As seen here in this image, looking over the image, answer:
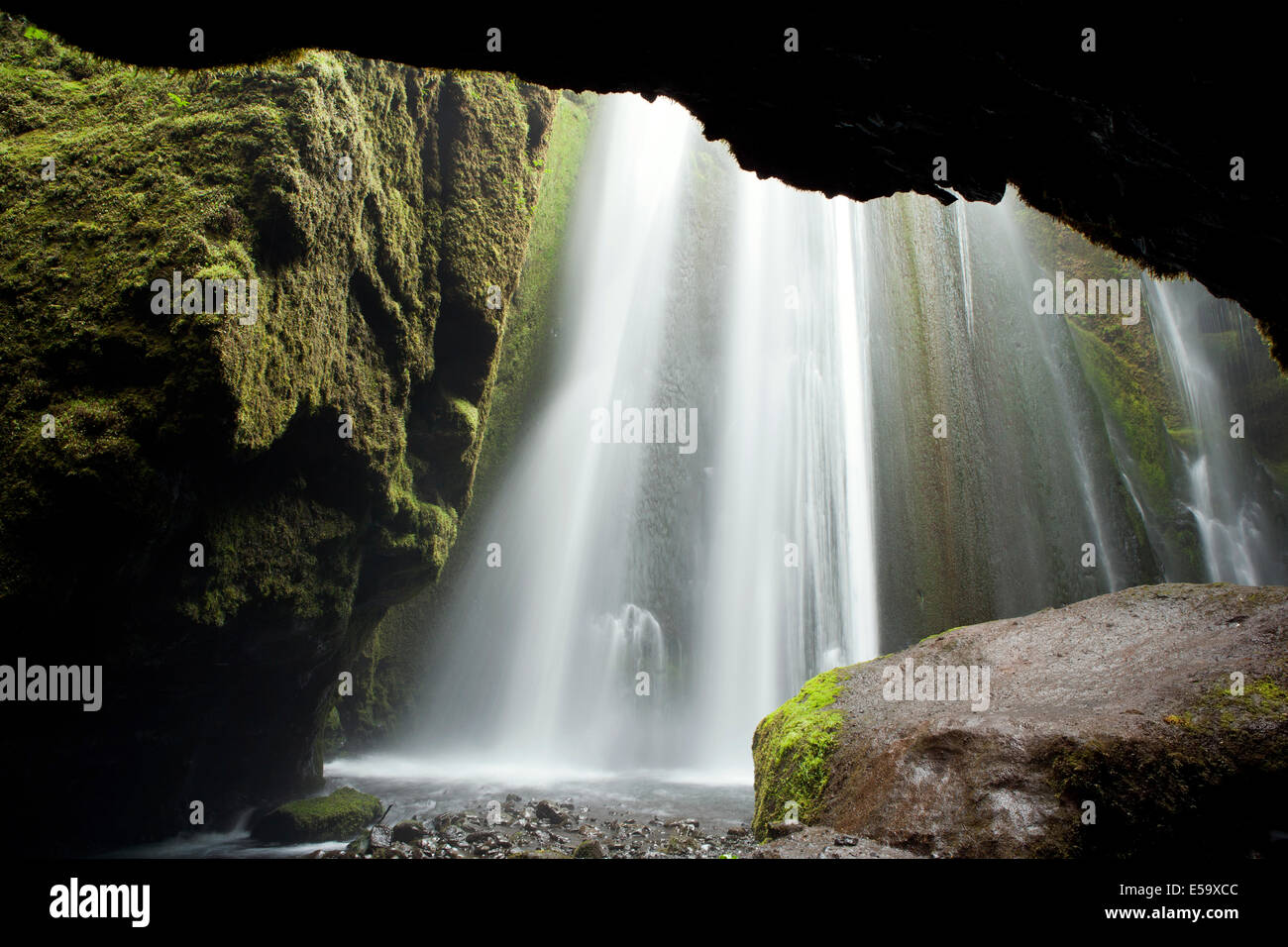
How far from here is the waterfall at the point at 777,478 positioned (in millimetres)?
18984

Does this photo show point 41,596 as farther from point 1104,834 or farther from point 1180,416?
point 1180,416

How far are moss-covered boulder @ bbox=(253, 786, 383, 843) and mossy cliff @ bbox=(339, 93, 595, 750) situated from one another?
6.72 m

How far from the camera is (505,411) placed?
2127 cm

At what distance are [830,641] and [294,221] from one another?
16461 millimetres

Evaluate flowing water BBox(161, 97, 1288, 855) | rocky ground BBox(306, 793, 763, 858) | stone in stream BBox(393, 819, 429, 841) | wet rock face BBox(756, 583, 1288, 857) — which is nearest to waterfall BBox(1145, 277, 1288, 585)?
flowing water BBox(161, 97, 1288, 855)

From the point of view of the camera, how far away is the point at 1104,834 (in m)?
3.94

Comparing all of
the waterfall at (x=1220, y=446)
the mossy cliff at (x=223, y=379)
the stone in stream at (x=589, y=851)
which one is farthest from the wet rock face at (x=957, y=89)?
the waterfall at (x=1220, y=446)

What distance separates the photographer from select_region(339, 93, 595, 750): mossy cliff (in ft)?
62.2

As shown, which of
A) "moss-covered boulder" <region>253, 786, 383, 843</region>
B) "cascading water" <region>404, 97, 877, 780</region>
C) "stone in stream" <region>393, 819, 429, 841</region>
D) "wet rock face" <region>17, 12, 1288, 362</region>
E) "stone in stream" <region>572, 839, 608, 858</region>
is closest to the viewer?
"wet rock face" <region>17, 12, 1288, 362</region>

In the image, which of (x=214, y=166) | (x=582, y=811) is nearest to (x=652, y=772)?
(x=582, y=811)

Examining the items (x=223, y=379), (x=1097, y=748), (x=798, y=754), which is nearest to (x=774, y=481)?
(x=798, y=754)

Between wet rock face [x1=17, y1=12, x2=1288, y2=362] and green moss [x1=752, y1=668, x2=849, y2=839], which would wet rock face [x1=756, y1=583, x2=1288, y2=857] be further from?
wet rock face [x1=17, y1=12, x2=1288, y2=362]
